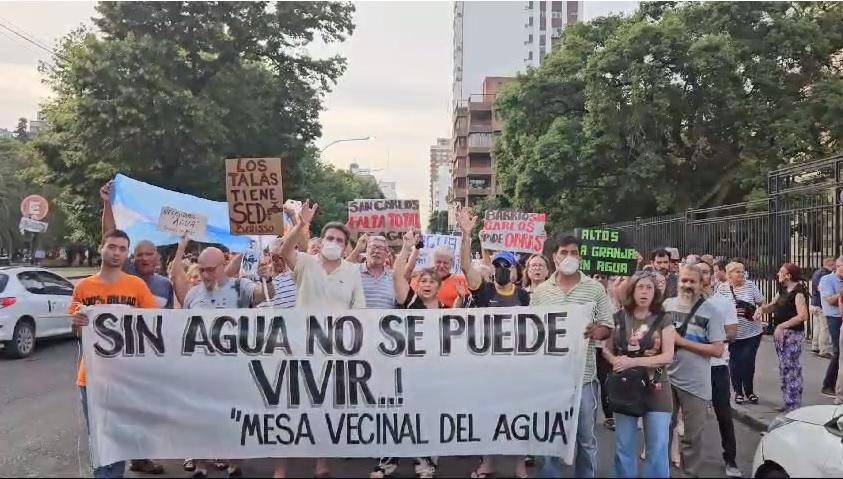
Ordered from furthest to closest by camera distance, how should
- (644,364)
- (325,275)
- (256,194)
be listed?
(256,194)
(325,275)
(644,364)

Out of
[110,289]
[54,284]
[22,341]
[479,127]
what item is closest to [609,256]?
[110,289]

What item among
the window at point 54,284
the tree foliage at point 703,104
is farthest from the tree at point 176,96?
the tree foliage at point 703,104

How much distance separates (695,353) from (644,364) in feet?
3.58

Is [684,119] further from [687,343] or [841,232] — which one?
[687,343]

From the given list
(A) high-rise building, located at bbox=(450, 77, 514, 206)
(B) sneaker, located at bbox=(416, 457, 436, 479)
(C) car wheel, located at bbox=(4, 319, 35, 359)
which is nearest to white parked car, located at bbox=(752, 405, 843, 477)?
(B) sneaker, located at bbox=(416, 457, 436, 479)

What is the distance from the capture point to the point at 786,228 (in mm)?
14836

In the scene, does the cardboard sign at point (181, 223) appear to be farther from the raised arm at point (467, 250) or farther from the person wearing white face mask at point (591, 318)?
the person wearing white face mask at point (591, 318)

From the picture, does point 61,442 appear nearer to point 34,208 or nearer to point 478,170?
point 34,208

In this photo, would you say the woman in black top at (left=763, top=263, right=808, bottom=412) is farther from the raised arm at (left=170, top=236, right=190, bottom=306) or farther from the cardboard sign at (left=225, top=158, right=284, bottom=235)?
the raised arm at (left=170, top=236, right=190, bottom=306)

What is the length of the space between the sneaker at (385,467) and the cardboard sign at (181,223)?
4.34 m

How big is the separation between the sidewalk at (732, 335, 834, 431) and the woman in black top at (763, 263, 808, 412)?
0.29 meters

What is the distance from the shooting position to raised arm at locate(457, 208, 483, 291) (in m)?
6.39

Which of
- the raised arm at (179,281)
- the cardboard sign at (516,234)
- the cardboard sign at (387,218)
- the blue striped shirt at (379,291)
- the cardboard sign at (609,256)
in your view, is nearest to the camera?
the blue striped shirt at (379,291)

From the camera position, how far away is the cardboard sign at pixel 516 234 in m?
12.1
